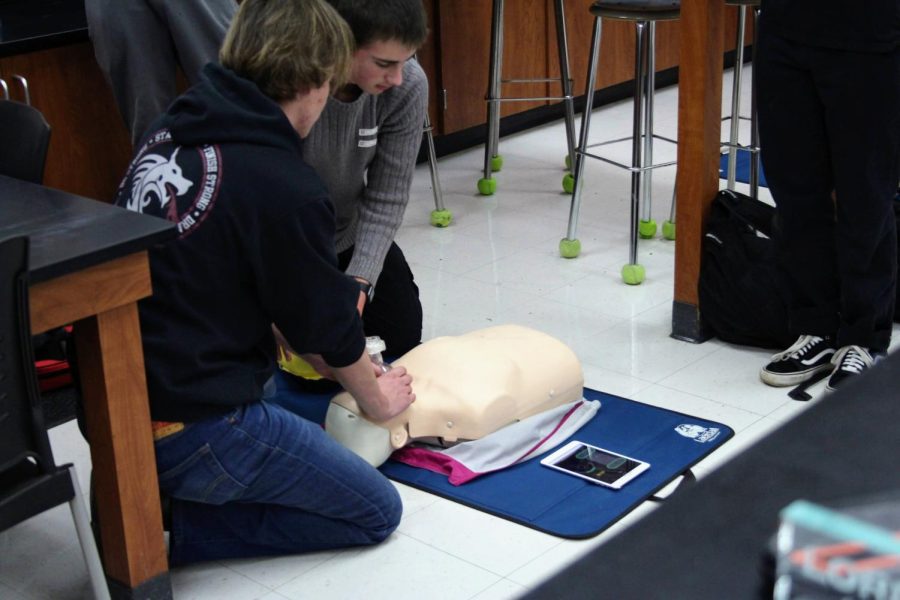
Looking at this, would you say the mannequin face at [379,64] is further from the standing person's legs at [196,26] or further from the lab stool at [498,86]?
the lab stool at [498,86]

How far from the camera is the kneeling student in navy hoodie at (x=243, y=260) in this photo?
211cm

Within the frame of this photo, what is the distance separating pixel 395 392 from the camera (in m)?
2.57

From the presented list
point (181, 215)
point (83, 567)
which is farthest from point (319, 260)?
point (83, 567)

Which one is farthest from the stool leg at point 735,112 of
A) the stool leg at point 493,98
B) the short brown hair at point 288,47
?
the short brown hair at point 288,47

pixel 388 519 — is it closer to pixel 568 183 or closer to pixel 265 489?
pixel 265 489

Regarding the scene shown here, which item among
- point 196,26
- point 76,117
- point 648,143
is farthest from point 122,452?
point 648,143

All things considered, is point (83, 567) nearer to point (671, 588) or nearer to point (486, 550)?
point (486, 550)

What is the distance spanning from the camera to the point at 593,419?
9.46 feet

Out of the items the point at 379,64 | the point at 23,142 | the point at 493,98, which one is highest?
the point at 379,64

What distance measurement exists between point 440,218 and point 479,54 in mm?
1152

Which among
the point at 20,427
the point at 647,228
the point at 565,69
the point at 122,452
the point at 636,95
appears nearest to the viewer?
the point at 20,427

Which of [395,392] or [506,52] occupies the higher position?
[506,52]

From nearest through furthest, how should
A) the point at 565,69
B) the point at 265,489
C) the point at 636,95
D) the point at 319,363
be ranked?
the point at 265,489 < the point at 319,363 < the point at 636,95 < the point at 565,69

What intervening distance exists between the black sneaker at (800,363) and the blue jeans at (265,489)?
3.56ft
